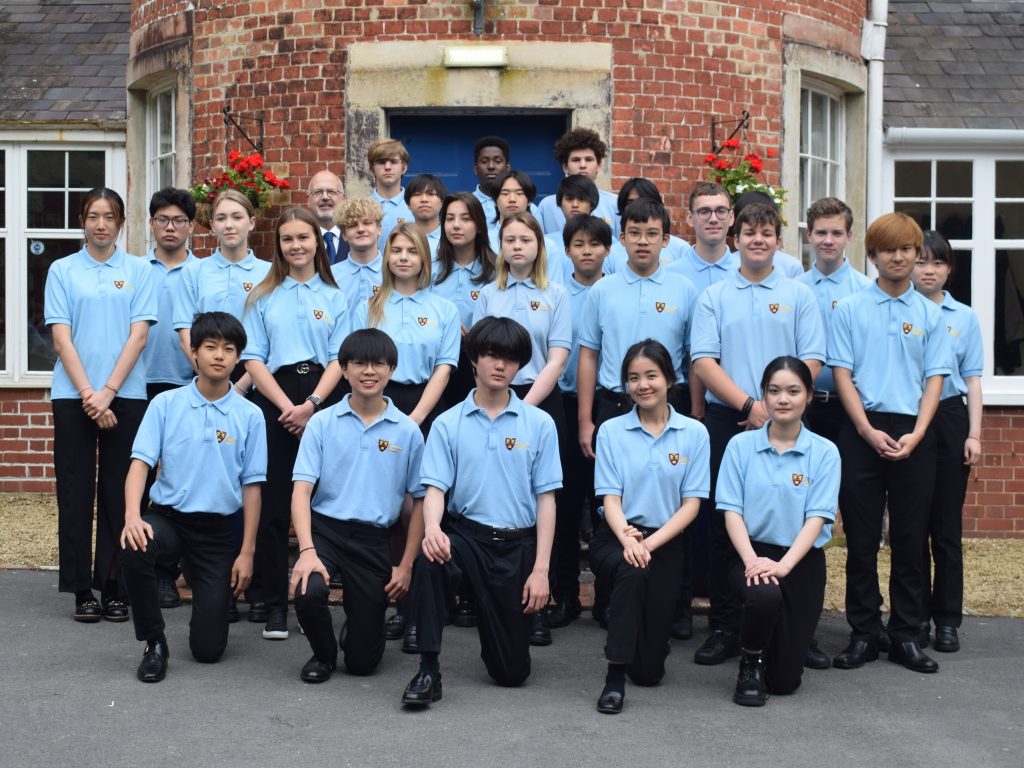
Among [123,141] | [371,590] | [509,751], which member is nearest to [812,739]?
[509,751]

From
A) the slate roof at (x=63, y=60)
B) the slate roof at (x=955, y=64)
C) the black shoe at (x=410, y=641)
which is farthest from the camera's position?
the slate roof at (x=63, y=60)

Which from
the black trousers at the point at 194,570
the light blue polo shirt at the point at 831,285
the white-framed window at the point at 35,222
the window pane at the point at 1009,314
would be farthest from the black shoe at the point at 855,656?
the white-framed window at the point at 35,222

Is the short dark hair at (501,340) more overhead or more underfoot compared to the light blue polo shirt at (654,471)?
more overhead

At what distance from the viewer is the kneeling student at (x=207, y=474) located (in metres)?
5.99

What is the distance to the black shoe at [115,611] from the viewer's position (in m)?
6.74

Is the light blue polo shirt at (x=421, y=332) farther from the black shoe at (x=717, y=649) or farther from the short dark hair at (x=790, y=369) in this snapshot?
the black shoe at (x=717, y=649)

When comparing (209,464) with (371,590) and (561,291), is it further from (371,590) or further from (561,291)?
(561,291)

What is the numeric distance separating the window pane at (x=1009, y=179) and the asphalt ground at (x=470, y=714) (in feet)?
18.1

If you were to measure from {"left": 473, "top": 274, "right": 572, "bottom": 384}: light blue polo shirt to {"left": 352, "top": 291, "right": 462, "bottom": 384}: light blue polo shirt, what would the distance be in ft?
0.47

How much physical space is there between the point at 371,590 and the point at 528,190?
241 centimetres

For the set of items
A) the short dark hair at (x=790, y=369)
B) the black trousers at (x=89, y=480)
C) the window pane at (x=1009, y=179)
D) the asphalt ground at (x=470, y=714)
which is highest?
the window pane at (x=1009, y=179)

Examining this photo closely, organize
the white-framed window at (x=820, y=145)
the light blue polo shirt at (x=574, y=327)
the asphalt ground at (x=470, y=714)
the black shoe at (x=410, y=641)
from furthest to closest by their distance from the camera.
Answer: the white-framed window at (x=820, y=145) → the light blue polo shirt at (x=574, y=327) → the black shoe at (x=410, y=641) → the asphalt ground at (x=470, y=714)

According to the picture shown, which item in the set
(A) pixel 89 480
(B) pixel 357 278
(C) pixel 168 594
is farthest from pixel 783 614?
(A) pixel 89 480

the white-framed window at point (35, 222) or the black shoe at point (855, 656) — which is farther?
the white-framed window at point (35, 222)
